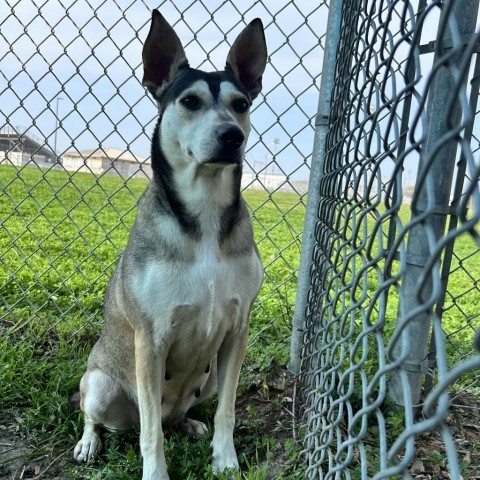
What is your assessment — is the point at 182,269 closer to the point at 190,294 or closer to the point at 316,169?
the point at 190,294

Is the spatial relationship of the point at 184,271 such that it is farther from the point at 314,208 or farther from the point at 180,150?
the point at 314,208

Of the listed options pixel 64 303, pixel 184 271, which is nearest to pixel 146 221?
pixel 184 271

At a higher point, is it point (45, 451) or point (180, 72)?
point (180, 72)

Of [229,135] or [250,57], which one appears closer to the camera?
[229,135]

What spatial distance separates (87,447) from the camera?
2.45 m

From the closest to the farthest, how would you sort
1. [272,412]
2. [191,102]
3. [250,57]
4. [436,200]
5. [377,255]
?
[377,255] → [436,200] → [191,102] → [250,57] → [272,412]

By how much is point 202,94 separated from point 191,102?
2.8 inches

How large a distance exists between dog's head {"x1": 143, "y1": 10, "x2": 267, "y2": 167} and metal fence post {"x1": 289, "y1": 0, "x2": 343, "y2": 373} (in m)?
0.36

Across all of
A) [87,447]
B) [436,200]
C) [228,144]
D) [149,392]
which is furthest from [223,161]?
[87,447]

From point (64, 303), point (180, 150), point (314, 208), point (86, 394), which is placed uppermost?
point (180, 150)

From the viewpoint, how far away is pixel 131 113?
330cm

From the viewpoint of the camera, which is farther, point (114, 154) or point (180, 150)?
point (114, 154)

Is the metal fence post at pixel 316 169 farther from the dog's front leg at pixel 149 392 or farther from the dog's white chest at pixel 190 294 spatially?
the dog's front leg at pixel 149 392

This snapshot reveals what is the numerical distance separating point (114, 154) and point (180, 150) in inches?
81.8
